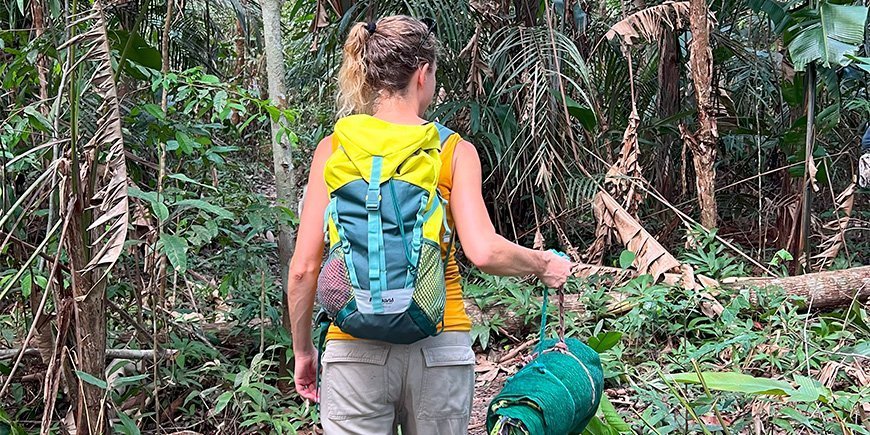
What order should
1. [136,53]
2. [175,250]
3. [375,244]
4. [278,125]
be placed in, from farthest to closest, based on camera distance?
1. [278,125]
2. [136,53]
3. [175,250]
4. [375,244]

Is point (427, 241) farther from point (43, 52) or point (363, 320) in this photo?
point (43, 52)

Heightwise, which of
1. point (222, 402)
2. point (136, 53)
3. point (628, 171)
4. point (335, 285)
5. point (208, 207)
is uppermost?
point (136, 53)

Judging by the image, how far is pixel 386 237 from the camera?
69.4 inches

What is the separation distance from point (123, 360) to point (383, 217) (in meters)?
2.18

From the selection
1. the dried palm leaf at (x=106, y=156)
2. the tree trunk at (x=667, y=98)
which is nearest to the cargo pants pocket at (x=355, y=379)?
the dried palm leaf at (x=106, y=156)

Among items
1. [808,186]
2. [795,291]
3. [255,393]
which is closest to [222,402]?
[255,393]

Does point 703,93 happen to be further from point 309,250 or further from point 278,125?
point 309,250

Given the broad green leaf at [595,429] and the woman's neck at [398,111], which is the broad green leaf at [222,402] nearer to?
the broad green leaf at [595,429]

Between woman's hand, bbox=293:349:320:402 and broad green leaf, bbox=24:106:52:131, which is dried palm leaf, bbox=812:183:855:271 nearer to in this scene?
woman's hand, bbox=293:349:320:402

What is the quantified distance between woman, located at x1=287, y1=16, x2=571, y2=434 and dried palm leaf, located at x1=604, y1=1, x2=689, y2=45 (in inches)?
139

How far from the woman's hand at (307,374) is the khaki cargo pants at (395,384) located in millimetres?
158

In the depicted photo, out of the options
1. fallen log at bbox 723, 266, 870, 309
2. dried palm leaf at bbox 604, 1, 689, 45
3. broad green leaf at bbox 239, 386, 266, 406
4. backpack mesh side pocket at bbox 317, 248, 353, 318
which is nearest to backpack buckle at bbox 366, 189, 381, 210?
backpack mesh side pocket at bbox 317, 248, 353, 318

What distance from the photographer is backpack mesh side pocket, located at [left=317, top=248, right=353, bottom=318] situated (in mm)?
1780

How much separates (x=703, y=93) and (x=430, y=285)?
3.99 metres
